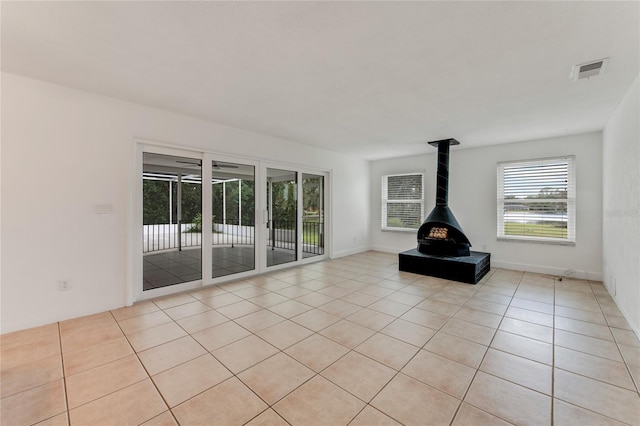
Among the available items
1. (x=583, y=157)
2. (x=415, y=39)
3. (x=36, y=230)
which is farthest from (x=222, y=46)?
(x=583, y=157)

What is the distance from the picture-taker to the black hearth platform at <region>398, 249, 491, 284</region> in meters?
4.29

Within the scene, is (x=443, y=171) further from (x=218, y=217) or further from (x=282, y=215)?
(x=218, y=217)

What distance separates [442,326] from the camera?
2.76m

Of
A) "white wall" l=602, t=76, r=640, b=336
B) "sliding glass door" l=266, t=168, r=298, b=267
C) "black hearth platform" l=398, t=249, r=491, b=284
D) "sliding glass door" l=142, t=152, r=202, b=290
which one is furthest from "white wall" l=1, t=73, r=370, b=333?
"white wall" l=602, t=76, r=640, b=336

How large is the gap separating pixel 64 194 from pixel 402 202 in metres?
6.26

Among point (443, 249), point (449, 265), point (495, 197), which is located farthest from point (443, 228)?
point (495, 197)

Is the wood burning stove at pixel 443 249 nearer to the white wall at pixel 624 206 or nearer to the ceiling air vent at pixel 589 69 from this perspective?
the white wall at pixel 624 206

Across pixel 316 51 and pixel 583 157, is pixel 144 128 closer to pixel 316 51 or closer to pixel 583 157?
pixel 316 51

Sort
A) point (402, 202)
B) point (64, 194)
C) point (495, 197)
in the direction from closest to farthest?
point (64, 194) < point (495, 197) < point (402, 202)

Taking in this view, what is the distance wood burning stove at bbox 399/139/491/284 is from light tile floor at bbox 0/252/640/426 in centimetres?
90

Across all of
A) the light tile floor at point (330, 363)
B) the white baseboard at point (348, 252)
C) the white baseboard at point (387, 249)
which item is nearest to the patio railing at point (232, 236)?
the white baseboard at point (348, 252)

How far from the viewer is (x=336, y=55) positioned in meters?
2.25

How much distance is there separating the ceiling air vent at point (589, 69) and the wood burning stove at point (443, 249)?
2407 millimetres

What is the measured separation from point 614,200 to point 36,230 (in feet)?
22.6
